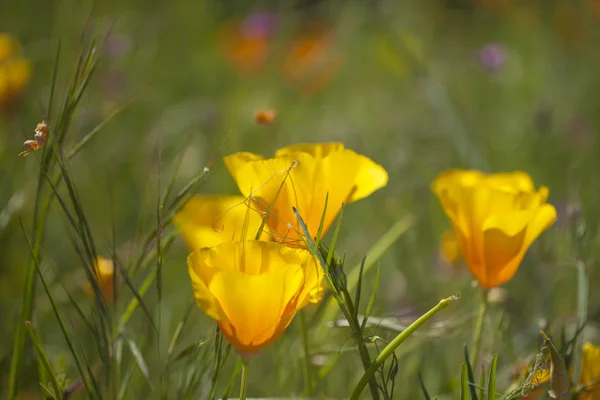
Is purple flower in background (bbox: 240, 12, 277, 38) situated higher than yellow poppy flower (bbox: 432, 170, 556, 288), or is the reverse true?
purple flower in background (bbox: 240, 12, 277, 38)

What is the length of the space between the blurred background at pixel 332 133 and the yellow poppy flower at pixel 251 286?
3.2 inches

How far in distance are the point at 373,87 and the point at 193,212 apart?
2117mm

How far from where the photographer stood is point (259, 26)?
2.47 meters

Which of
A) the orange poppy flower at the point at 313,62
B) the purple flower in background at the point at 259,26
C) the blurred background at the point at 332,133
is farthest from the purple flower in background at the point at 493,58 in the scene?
the purple flower in background at the point at 259,26

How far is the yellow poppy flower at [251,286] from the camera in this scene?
0.47 metres

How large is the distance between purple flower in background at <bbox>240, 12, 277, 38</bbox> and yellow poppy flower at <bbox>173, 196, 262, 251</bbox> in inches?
73.4

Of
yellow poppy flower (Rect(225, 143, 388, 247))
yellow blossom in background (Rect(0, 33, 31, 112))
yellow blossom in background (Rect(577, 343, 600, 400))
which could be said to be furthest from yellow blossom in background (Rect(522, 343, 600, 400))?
yellow blossom in background (Rect(0, 33, 31, 112))

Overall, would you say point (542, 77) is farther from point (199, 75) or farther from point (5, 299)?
point (5, 299)

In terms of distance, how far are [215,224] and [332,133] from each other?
1270mm

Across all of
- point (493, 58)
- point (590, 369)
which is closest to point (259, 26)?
point (493, 58)

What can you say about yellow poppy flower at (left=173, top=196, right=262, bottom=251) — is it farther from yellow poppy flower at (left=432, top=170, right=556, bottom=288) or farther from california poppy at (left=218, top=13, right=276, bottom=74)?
california poppy at (left=218, top=13, right=276, bottom=74)

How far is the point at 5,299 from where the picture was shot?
1.10m

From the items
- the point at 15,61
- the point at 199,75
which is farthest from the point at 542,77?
the point at 15,61

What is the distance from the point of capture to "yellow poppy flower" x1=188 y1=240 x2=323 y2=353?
1.53 feet
